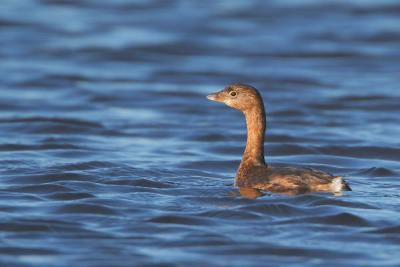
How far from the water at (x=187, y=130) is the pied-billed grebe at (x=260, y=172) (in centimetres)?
14

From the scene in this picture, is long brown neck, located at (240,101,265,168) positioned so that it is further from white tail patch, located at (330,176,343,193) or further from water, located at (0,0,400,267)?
white tail patch, located at (330,176,343,193)

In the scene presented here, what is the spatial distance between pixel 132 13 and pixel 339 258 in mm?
19806

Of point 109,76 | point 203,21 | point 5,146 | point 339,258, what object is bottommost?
point 339,258

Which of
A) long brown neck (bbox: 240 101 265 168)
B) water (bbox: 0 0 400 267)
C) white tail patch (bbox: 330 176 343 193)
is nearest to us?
water (bbox: 0 0 400 267)

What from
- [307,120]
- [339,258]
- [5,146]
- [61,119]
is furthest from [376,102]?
[339,258]

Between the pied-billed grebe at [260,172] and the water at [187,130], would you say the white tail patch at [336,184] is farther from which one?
the water at [187,130]

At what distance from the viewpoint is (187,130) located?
17453mm

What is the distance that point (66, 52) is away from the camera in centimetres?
2450

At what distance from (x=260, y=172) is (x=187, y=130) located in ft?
17.3

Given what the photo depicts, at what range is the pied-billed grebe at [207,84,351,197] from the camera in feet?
38.1

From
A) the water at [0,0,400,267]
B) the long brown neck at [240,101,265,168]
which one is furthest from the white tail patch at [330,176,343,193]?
the long brown neck at [240,101,265,168]

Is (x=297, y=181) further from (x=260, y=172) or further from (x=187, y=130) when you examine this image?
(x=187, y=130)

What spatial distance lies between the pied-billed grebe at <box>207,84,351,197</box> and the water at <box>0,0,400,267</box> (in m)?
0.14

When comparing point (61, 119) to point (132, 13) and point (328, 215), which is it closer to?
point (328, 215)
